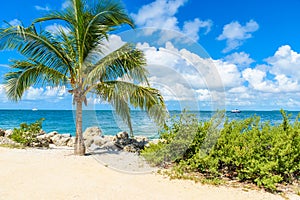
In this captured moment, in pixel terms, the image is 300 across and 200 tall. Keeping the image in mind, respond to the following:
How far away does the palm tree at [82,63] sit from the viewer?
25.1ft

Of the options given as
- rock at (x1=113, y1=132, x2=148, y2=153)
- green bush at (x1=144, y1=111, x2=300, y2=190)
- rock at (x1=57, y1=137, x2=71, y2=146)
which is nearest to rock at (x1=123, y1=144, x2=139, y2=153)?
rock at (x1=113, y1=132, x2=148, y2=153)

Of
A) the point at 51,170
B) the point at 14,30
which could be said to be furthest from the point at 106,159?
the point at 14,30

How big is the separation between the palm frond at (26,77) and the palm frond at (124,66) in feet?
3.47

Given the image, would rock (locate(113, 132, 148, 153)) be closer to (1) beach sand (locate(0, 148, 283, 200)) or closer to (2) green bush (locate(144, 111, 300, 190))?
(1) beach sand (locate(0, 148, 283, 200))

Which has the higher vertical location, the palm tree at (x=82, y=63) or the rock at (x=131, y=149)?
the palm tree at (x=82, y=63)

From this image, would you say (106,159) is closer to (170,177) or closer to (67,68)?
(170,177)

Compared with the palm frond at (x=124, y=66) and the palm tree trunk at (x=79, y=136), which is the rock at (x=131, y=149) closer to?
the palm tree trunk at (x=79, y=136)

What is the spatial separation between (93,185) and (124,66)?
395cm

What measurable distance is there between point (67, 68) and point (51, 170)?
3.62m

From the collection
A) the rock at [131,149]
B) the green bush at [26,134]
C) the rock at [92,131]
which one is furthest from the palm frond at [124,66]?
the rock at [92,131]

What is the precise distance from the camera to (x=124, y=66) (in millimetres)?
7727

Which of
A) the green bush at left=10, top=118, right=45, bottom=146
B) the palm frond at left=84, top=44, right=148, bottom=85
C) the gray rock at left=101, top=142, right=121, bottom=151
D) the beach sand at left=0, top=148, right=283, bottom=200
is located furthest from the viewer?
the green bush at left=10, top=118, right=45, bottom=146

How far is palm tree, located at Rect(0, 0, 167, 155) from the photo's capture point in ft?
25.1

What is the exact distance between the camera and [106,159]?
287 inches
